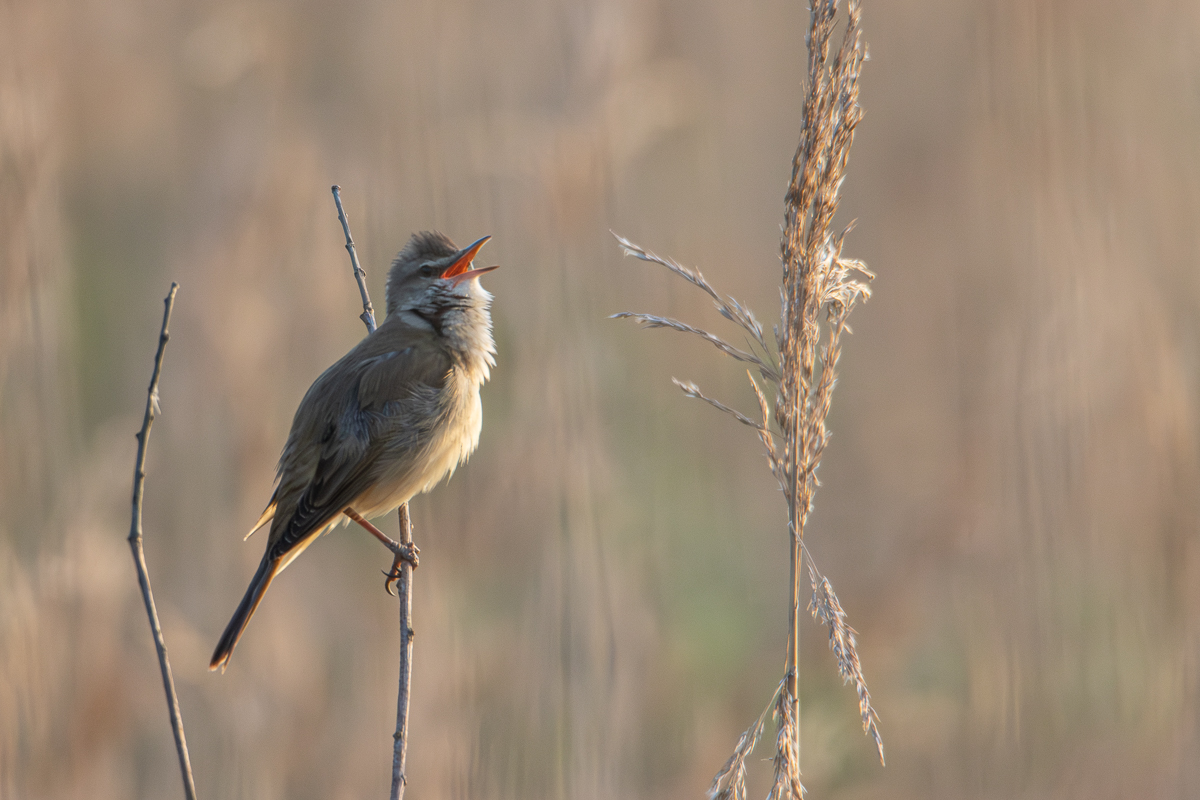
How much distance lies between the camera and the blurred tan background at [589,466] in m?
3.65

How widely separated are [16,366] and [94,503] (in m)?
0.53

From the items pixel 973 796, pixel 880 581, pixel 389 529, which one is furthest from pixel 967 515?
pixel 389 529

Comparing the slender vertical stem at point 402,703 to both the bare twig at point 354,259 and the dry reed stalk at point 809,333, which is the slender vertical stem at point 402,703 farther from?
the bare twig at point 354,259

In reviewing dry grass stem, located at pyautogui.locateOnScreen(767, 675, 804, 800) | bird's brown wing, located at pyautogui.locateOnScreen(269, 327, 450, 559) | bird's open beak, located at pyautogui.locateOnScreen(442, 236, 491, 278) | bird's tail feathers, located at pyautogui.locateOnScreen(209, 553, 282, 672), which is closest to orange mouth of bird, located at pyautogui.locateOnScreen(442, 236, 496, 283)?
bird's open beak, located at pyautogui.locateOnScreen(442, 236, 491, 278)

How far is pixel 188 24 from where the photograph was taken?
19.6 feet

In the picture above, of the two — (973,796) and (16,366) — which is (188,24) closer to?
(16,366)

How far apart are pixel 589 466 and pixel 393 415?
0.96m

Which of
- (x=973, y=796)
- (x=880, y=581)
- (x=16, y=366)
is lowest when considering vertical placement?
(x=973, y=796)

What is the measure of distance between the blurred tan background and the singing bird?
619 millimetres

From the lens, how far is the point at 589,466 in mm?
3863

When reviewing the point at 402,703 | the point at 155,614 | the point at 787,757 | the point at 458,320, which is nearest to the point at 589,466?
the point at 458,320

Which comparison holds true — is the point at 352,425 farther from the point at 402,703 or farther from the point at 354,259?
the point at 402,703

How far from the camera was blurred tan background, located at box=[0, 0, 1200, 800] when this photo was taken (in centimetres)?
365

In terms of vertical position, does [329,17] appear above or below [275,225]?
above
